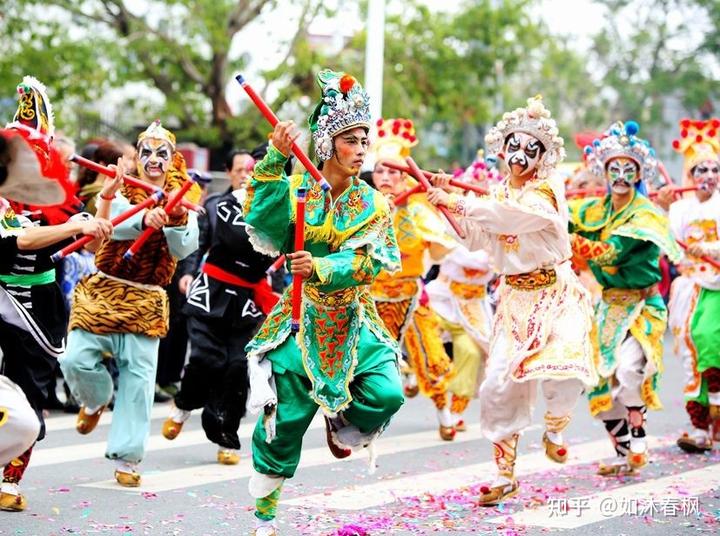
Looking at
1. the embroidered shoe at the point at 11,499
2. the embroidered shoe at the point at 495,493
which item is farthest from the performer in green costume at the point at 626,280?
the embroidered shoe at the point at 11,499

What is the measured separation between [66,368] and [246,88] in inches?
104

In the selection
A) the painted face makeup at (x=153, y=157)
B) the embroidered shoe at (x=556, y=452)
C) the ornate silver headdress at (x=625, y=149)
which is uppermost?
the ornate silver headdress at (x=625, y=149)

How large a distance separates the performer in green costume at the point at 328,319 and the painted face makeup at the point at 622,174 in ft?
9.75

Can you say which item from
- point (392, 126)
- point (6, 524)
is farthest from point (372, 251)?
point (392, 126)

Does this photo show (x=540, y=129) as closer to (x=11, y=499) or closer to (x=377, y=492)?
(x=377, y=492)

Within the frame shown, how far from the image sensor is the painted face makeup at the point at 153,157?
7777mm

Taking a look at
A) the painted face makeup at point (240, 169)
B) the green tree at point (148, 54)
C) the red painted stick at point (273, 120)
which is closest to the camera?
the red painted stick at point (273, 120)

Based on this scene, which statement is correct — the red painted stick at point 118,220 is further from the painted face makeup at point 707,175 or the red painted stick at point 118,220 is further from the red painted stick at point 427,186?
the painted face makeup at point 707,175

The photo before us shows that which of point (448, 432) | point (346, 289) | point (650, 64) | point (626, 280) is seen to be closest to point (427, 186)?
point (346, 289)

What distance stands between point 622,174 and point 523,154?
1.25m

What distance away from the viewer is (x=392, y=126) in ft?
34.3

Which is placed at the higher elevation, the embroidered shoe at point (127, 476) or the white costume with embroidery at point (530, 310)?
the white costume with embroidery at point (530, 310)

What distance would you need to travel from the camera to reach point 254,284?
8.77 m

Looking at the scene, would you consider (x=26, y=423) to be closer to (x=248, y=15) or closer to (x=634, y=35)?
(x=248, y=15)
